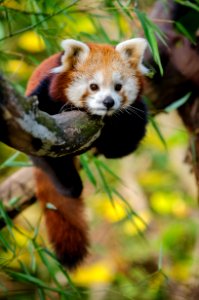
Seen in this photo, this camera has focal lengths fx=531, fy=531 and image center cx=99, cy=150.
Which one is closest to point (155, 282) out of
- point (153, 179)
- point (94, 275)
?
point (94, 275)

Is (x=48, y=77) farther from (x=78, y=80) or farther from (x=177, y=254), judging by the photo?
(x=177, y=254)

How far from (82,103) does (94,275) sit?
293cm

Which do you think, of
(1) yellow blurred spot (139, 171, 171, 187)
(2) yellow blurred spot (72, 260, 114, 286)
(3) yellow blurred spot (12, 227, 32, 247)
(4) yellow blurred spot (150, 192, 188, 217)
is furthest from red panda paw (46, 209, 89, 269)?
(1) yellow blurred spot (139, 171, 171, 187)

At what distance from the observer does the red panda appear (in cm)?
231

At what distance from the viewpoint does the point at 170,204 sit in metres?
5.59

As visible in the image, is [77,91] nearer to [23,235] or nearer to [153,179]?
[23,235]

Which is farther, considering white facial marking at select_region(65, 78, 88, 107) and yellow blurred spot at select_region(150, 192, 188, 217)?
yellow blurred spot at select_region(150, 192, 188, 217)

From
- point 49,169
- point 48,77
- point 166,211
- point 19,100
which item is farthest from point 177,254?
point 19,100

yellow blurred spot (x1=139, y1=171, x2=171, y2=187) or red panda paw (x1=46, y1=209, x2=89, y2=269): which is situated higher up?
red panda paw (x1=46, y1=209, x2=89, y2=269)

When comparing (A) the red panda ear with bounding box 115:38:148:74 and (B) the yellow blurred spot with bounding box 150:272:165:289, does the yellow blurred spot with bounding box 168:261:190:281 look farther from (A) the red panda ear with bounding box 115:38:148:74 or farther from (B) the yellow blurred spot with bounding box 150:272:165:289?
(A) the red panda ear with bounding box 115:38:148:74

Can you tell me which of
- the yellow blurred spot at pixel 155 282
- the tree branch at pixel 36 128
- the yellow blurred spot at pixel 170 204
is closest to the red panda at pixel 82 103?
Answer: the tree branch at pixel 36 128

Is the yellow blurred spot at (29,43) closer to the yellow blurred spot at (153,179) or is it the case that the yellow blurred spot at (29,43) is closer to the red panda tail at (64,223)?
the yellow blurred spot at (153,179)

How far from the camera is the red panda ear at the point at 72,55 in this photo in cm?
231

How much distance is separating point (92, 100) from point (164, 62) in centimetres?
144
